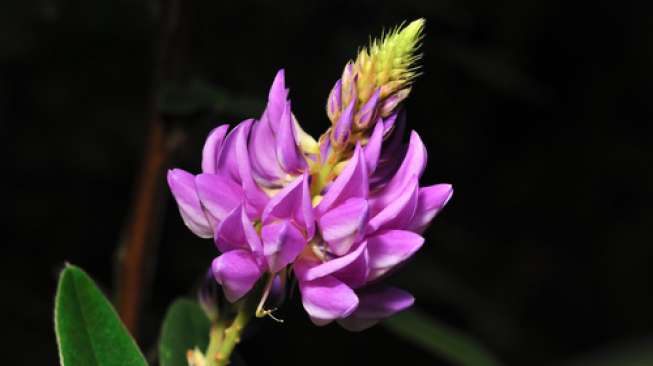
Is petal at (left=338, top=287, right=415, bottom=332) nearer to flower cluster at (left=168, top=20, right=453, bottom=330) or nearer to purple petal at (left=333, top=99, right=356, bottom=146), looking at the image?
flower cluster at (left=168, top=20, right=453, bottom=330)

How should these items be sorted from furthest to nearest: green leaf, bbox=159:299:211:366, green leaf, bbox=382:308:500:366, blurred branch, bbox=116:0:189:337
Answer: green leaf, bbox=382:308:500:366, blurred branch, bbox=116:0:189:337, green leaf, bbox=159:299:211:366

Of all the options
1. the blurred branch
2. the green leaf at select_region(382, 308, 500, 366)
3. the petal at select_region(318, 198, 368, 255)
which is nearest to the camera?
the petal at select_region(318, 198, 368, 255)

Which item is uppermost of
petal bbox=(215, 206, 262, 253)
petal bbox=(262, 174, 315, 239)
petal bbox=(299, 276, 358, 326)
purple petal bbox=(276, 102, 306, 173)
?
purple petal bbox=(276, 102, 306, 173)

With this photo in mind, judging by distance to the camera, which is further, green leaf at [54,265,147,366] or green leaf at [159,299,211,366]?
green leaf at [159,299,211,366]

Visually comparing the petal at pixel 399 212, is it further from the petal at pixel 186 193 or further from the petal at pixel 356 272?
the petal at pixel 186 193

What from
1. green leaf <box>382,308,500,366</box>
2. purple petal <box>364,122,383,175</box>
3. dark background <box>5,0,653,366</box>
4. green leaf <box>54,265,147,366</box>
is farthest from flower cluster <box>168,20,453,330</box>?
green leaf <box>382,308,500,366</box>

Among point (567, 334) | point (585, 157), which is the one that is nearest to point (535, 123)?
point (585, 157)

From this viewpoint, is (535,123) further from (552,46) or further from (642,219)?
(642,219)

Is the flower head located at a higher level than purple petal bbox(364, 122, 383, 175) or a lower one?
higher
